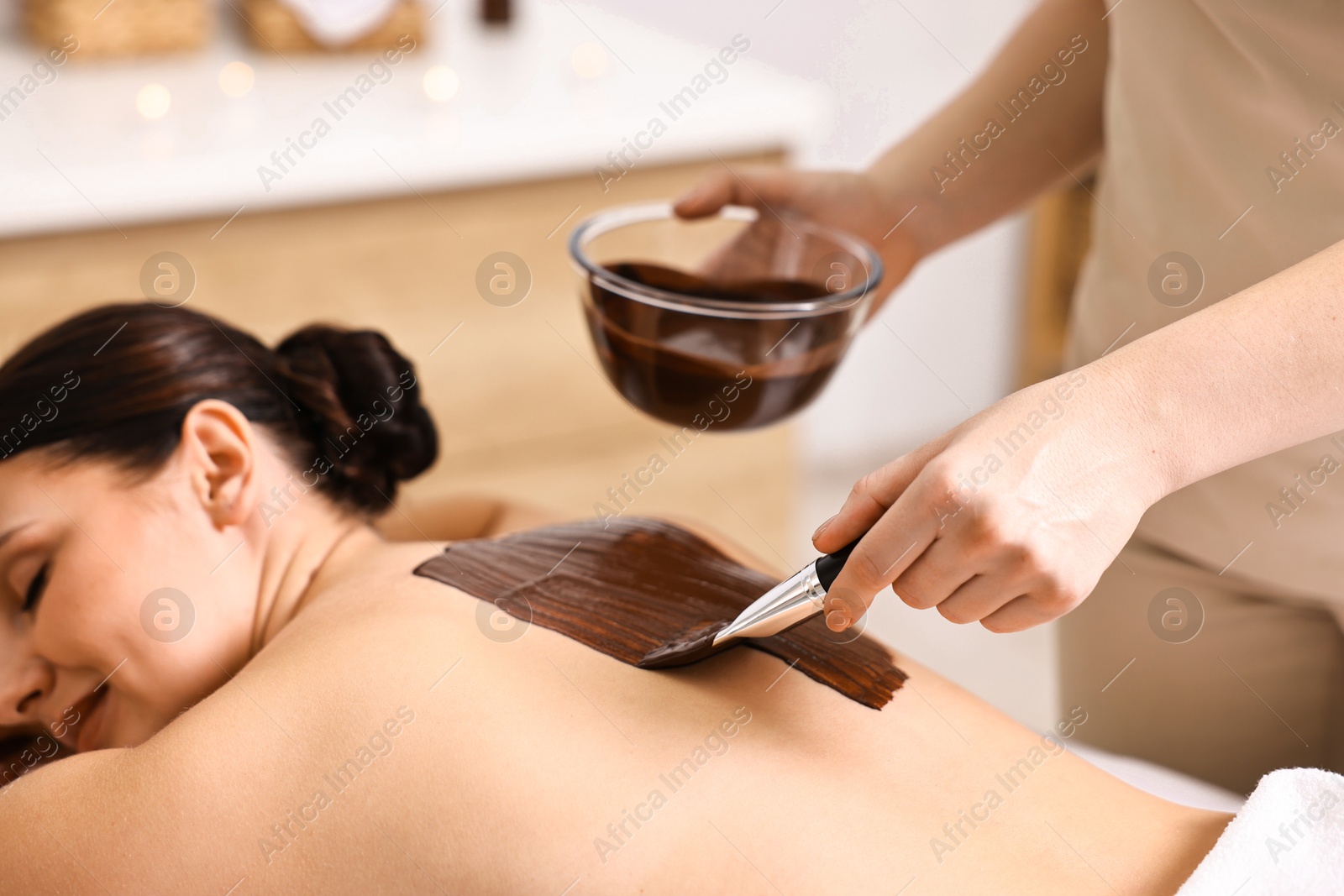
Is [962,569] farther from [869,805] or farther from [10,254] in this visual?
[10,254]

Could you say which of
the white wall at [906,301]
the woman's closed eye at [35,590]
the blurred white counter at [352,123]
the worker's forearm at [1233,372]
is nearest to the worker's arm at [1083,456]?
the worker's forearm at [1233,372]

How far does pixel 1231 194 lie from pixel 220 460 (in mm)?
816

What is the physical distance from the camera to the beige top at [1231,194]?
835mm

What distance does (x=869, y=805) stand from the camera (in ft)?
2.43

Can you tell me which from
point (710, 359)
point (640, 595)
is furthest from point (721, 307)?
point (640, 595)

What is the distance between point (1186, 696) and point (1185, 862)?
1.16 feet

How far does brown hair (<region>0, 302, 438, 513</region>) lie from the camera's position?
0.91 m

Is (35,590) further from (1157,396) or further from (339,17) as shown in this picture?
(339,17)

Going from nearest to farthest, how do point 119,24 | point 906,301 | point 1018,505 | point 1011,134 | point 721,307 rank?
point 1018,505
point 721,307
point 1011,134
point 119,24
point 906,301

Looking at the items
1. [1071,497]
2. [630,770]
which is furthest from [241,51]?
[1071,497]

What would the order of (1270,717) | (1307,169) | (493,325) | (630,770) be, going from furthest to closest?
1. (493,325)
2. (1270,717)
3. (1307,169)
4. (630,770)

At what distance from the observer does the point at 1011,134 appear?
1.13 m

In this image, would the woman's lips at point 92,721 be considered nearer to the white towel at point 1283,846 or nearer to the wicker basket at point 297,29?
the white towel at point 1283,846

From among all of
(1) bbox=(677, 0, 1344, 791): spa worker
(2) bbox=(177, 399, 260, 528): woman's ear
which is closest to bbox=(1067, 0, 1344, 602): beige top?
(1) bbox=(677, 0, 1344, 791): spa worker
